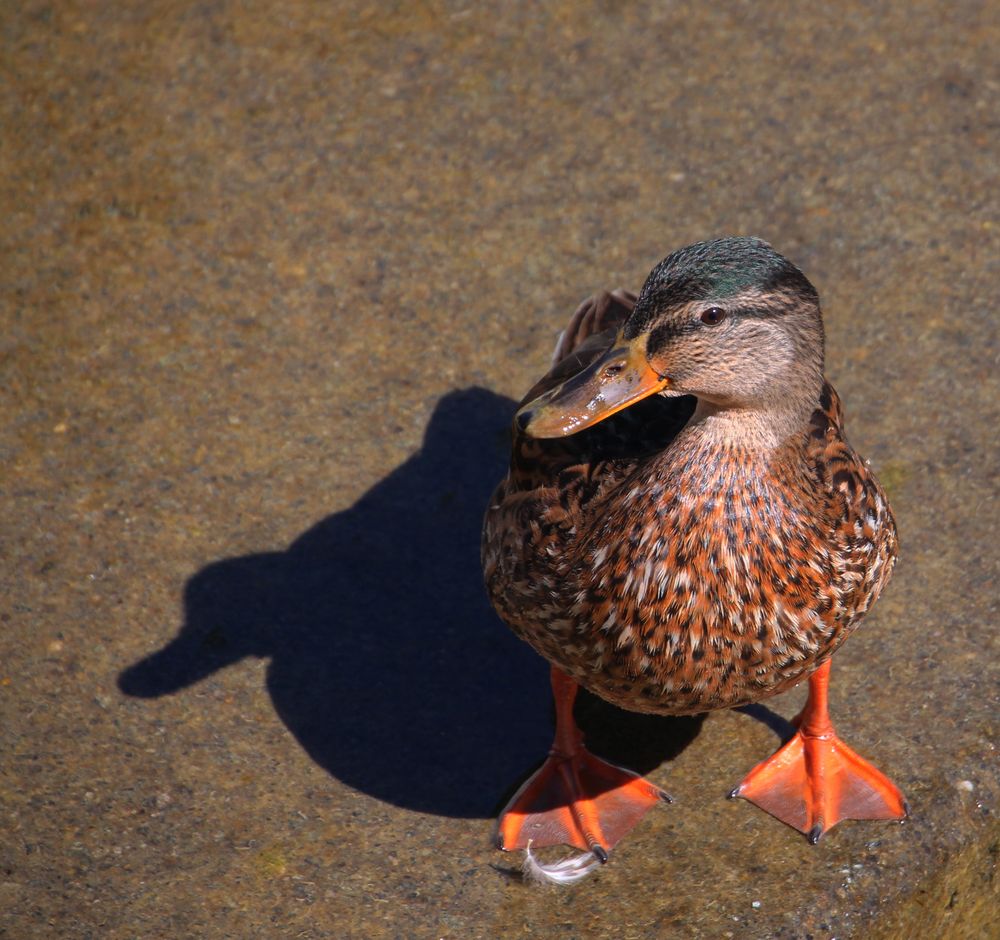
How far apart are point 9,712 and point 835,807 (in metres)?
2.30

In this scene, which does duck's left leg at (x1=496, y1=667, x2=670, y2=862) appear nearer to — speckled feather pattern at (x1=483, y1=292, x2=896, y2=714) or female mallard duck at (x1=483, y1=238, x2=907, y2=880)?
female mallard duck at (x1=483, y1=238, x2=907, y2=880)

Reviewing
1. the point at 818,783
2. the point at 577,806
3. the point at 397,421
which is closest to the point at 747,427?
the point at 818,783

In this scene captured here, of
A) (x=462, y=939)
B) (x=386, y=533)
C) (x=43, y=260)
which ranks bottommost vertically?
(x=462, y=939)

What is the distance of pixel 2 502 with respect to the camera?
4434 mm

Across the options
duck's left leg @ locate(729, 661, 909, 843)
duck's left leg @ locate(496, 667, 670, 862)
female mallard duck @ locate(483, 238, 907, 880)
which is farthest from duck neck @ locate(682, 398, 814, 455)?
duck's left leg @ locate(496, 667, 670, 862)

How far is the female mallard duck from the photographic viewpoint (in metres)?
3.12

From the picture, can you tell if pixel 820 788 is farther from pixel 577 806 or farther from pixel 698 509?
pixel 698 509

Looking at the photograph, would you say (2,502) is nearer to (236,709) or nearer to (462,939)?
(236,709)

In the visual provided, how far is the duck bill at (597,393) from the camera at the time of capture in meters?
3.15

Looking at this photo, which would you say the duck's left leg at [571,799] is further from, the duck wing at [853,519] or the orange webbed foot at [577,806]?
the duck wing at [853,519]

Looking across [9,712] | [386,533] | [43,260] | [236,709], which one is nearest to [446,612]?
[386,533]

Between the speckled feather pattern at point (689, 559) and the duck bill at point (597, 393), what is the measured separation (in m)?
0.18

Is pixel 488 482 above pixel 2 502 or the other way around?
the other way around

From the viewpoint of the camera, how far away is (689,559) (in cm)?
321
